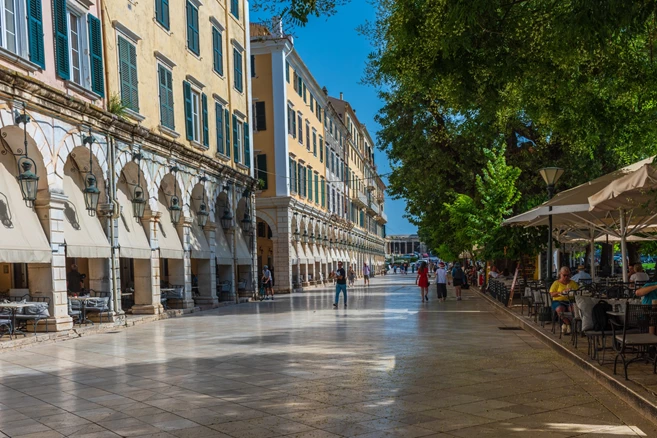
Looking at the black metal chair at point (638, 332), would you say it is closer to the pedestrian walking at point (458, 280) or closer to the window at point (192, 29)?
the pedestrian walking at point (458, 280)

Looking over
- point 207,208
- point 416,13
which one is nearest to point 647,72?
point 416,13

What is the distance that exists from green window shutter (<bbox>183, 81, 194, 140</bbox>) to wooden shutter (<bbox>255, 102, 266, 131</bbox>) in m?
14.4

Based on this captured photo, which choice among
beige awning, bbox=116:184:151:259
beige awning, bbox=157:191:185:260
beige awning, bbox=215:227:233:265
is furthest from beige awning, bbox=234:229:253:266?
beige awning, bbox=116:184:151:259

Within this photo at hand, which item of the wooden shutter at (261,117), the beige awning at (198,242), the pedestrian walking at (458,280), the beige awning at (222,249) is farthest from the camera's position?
the wooden shutter at (261,117)

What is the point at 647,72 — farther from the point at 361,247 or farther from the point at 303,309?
the point at 361,247

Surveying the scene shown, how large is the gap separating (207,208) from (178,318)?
610 cm

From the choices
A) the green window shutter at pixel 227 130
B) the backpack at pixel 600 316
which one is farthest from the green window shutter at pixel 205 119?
the backpack at pixel 600 316

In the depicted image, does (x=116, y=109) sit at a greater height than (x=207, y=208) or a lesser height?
greater

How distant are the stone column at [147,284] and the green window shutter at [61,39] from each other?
6.03 m

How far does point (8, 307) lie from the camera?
1416cm

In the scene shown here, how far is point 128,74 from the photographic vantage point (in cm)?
1998

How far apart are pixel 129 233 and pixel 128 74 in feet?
15.0

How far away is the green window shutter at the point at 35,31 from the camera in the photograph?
14.9 metres

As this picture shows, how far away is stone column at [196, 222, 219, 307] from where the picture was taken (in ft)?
86.1
